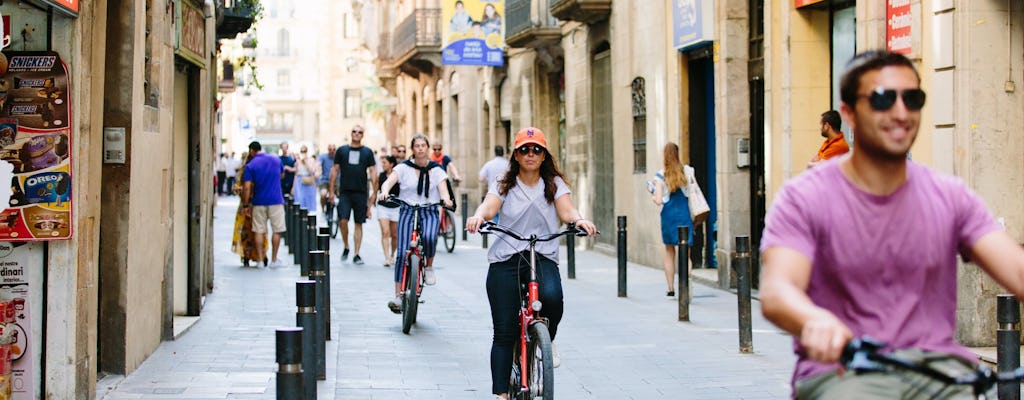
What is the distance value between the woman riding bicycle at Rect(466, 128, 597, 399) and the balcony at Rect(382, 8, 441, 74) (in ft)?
102

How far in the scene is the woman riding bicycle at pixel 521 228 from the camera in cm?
765

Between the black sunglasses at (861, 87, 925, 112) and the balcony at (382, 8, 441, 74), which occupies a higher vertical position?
the balcony at (382, 8, 441, 74)

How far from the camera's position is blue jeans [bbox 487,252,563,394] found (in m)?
7.62

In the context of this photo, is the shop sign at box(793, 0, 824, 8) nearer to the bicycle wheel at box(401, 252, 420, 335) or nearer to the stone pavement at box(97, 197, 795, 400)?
the stone pavement at box(97, 197, 795, 400)

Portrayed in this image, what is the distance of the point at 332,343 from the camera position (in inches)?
442

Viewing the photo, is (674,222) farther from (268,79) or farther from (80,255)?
(268,79)

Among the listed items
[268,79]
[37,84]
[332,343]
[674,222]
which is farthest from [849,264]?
[268,79]

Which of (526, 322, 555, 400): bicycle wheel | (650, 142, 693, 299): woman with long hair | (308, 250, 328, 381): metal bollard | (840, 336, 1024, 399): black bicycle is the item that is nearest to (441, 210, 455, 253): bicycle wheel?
(650, 142, 693, 299): woman with long hair

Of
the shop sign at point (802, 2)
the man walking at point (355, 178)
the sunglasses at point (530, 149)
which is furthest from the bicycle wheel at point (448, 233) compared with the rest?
the sunglasses at point (530, 149)

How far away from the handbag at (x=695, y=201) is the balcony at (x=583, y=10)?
6.86m

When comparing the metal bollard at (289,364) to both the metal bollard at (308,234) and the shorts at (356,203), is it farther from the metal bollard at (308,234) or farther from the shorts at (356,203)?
the shorts at (356,203)

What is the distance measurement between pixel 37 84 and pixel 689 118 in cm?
1185

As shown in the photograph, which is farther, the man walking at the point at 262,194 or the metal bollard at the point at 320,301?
the man walking at the point at 262,194

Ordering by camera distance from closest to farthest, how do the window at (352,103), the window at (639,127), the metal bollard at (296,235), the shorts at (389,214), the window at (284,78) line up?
the shorts at (389,214), the metal bollard at (296,235), the window at (639,127), the window at (352,103), the window at (284,78)
